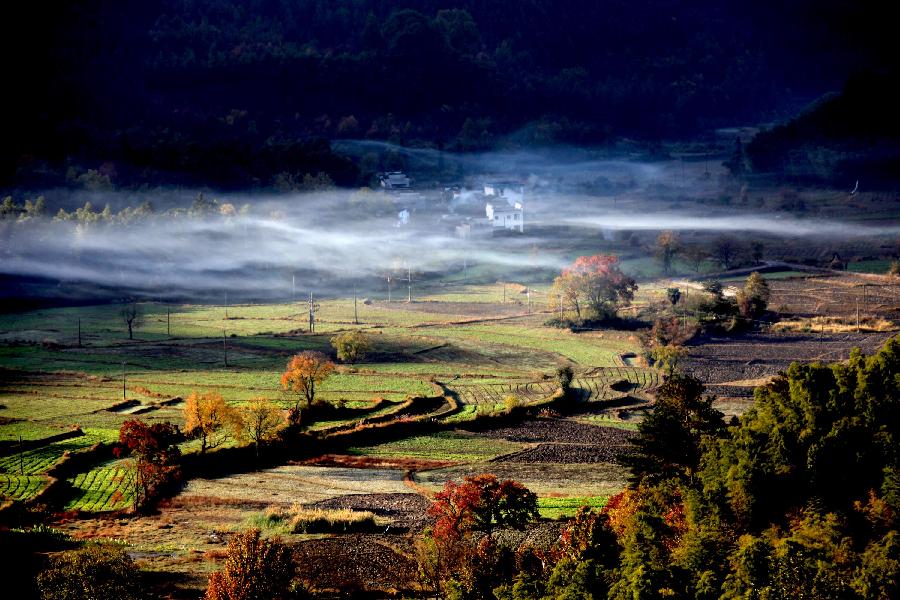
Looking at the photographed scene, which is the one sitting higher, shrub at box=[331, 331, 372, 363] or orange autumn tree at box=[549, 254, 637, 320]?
orange autumn tree at box=[549, 254, 637, 320]

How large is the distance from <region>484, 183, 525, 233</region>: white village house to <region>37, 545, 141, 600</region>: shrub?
4045 centimetres

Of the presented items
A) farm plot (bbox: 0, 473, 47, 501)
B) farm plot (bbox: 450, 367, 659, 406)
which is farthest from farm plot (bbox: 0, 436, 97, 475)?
farm plot (bbox: 450, 367, 659, 406)

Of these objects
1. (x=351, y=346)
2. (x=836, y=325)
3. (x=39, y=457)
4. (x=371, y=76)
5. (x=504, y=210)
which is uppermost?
(x=371, y=76)

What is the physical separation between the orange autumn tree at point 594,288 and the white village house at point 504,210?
1673 centimetres

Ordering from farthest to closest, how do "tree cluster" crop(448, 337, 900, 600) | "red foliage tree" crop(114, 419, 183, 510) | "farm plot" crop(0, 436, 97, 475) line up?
"farm plot" crop(0, 436, 97, 475)
"red foliage tree" crop(114, 419, 183, 510)
"tree cluster" crop(448, 337, 900, 600)

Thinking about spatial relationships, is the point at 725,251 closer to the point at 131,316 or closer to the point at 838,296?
the point at 838,296

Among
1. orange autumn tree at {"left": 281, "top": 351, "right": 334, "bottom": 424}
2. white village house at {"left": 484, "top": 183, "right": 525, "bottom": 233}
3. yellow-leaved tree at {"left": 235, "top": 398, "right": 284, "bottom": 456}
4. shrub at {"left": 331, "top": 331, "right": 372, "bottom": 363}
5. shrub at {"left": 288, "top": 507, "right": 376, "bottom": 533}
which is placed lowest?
shrub at {"left": 288, "top": 507, "right": 376, "bottom": 533}

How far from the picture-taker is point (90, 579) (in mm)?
13672

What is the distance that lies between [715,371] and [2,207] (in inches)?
1271

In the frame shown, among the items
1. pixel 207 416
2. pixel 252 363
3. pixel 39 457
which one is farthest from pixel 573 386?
pixel 39 457

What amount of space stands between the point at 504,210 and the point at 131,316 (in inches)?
883

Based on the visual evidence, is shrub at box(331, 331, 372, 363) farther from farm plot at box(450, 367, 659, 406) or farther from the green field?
farm plot at box(450, 367, 659, 406)

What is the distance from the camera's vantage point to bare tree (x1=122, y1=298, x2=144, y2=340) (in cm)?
3528

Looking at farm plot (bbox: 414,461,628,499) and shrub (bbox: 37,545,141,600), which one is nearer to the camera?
shrub (bbox: 37,545,141,600)
